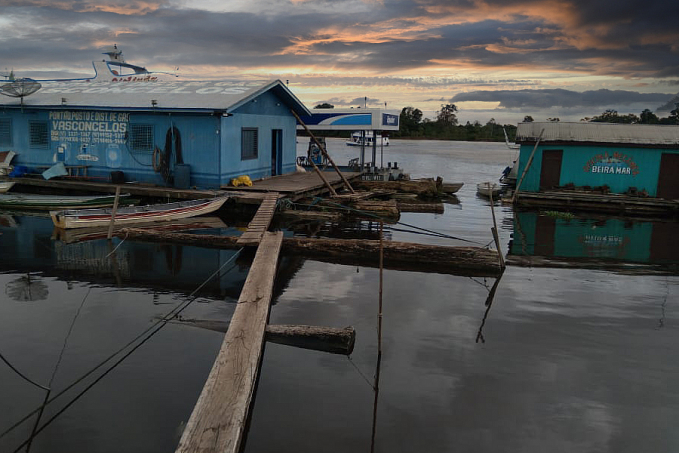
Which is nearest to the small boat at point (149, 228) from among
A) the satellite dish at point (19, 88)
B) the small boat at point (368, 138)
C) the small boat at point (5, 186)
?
the small boat at point (5, 186)

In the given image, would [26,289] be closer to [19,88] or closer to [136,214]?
[136,214]

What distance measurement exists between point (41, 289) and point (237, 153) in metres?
11.1

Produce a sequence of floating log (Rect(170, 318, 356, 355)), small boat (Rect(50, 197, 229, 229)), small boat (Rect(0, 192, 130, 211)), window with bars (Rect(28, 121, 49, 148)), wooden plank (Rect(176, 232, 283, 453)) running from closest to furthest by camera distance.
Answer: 1. wooden plank (Rect(176, 232, 283, 453))
2. floating log (Rect(170, 318, 356, 355))
3. small boat (Rect(50, 197, 229, 229))
4. small boat (Rect(0, 192, 130, 211))
5. window with bars (Rect(28, 121, 49, 148))

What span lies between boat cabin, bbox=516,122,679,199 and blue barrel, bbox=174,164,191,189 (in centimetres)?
1493

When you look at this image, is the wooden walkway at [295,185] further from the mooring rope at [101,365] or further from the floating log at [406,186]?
the mooring rope at [101,365]

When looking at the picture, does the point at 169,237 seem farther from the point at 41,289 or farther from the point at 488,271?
the point at 488,271

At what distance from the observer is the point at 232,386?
6.40 m

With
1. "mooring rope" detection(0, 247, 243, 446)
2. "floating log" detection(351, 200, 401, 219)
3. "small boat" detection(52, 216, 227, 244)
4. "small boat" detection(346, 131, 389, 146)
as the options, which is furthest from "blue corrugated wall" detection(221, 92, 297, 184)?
"mooring rope" detection(0, 247, 243, 446)

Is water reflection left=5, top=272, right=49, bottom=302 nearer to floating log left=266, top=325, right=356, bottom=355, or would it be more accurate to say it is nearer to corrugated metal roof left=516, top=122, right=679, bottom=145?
floating log left=266, top=325, right=356, bottom=355

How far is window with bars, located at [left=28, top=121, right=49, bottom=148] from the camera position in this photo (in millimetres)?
23422

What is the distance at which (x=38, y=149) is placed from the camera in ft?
77.6

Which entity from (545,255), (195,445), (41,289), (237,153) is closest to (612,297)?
(545,255)

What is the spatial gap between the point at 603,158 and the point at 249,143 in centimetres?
1630

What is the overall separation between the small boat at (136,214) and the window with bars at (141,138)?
4525 millimetres
